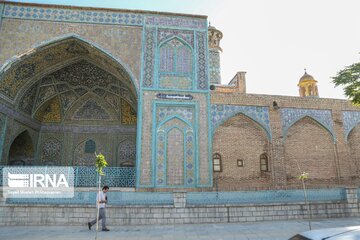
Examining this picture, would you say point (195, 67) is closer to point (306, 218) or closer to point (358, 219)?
point (306, 218)

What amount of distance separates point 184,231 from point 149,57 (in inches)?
262

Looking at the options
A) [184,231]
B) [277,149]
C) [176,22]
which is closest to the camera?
[184,231]

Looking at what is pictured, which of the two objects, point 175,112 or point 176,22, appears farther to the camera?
point 176,22

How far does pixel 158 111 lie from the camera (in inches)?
381

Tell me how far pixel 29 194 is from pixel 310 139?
10.6 m

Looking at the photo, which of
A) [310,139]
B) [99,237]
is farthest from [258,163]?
[99,237]

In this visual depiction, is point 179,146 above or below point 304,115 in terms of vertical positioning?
below

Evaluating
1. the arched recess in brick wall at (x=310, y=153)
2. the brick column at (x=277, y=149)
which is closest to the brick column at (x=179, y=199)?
the brick column at (x=277, y=149)

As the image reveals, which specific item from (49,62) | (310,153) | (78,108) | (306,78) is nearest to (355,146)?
(310,153)

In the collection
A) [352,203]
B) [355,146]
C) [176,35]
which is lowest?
[352,203]

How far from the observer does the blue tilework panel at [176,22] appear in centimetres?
1066

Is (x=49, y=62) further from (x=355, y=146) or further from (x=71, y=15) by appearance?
(x=355, y=146)

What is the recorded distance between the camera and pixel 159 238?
4996mm

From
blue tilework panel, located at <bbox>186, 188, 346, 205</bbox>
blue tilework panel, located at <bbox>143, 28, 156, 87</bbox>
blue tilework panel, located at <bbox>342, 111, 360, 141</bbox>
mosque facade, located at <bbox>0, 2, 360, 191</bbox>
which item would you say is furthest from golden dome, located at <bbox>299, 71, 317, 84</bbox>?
blue tilework panel, located at <bbox>186, 188, 346, 205</bbox>
